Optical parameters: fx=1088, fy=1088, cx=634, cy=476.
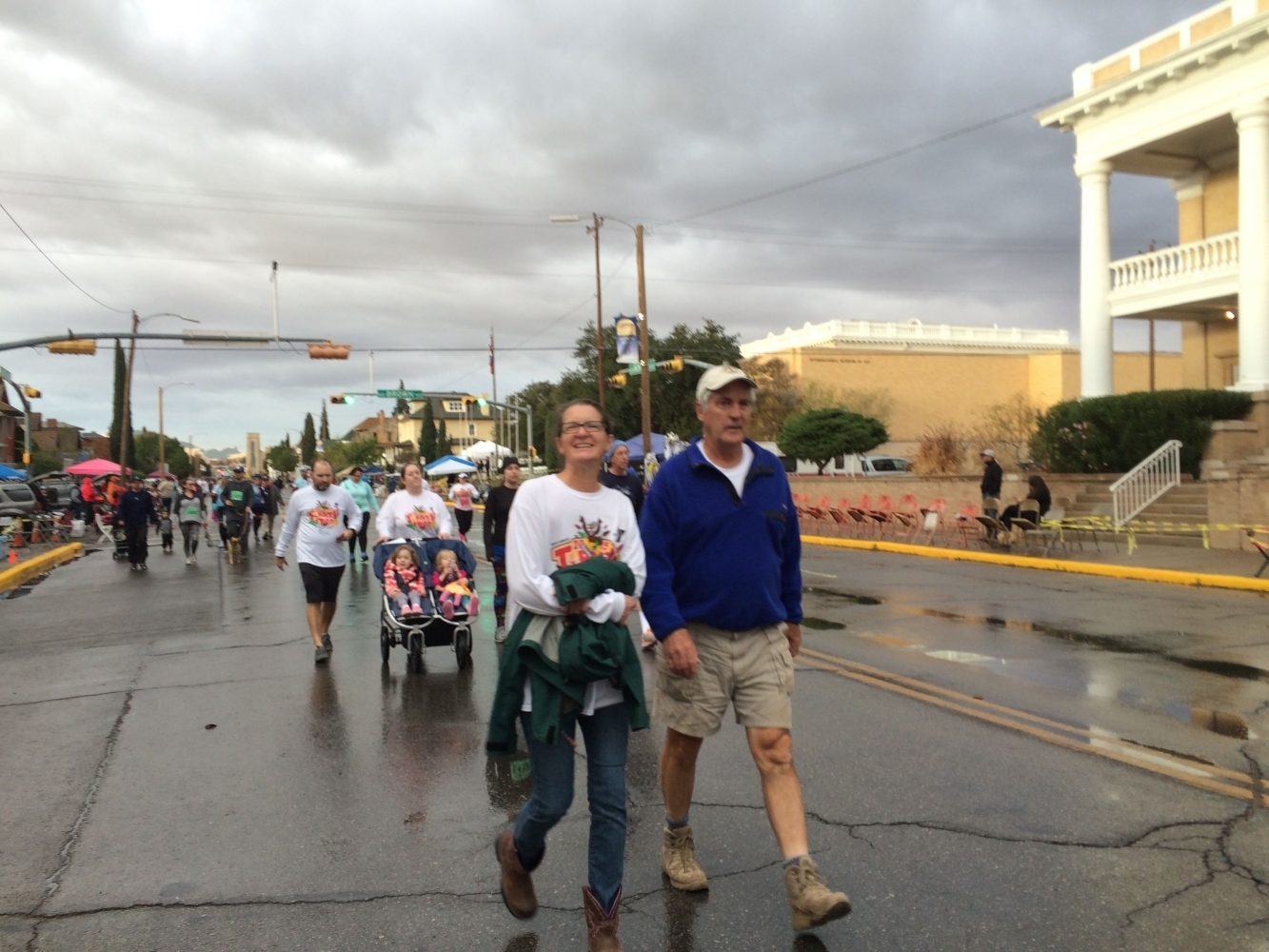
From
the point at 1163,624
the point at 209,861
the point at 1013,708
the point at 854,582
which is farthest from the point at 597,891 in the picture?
the point at 854,582

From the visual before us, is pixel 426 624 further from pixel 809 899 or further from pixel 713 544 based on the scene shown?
pixel 809 899

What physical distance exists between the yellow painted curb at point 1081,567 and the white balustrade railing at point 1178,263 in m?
9.24

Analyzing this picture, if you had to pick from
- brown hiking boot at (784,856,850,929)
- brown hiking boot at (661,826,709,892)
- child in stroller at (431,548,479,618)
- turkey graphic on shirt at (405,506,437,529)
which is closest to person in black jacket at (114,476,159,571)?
turkey graphic on shirt at (405,506,437,529)

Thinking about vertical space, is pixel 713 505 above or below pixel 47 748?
above

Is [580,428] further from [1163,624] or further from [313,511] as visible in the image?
[1163,624]

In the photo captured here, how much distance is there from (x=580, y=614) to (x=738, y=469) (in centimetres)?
91

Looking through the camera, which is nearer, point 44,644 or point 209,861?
point 209,861

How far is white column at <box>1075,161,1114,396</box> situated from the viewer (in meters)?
25.9

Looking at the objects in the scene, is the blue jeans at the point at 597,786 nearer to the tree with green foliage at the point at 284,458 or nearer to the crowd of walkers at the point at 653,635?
the crowd of walkers at the point at 653,635

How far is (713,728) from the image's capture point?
13.4ft

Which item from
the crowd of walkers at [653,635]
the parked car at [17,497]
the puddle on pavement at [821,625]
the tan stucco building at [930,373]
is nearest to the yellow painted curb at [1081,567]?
the puddle on pavement at [821,625]

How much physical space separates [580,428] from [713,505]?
0.59 m

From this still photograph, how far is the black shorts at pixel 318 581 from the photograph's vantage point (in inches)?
376

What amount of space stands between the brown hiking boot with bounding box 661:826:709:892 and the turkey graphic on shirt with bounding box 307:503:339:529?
6.04 m
